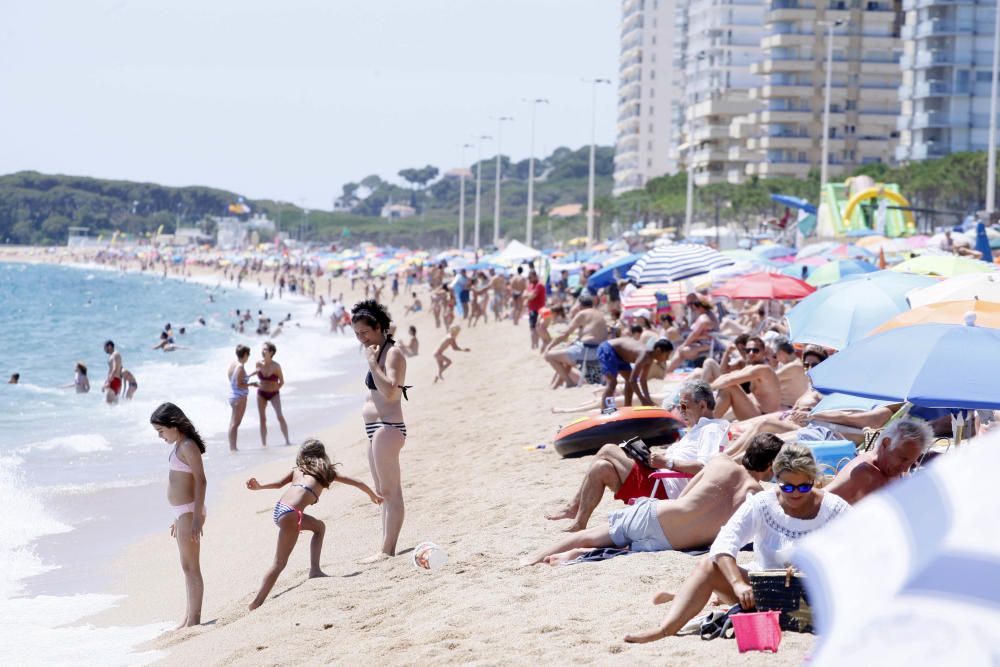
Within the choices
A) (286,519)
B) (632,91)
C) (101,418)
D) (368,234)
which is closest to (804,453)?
(286,519)

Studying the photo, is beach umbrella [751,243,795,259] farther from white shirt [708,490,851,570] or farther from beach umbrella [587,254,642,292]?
white shirt [708,490,851,570]

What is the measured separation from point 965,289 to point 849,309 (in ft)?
4.94

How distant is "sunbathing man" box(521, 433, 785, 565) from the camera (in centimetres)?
635

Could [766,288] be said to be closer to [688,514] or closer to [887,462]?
[688,514]

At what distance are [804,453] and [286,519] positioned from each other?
346cm

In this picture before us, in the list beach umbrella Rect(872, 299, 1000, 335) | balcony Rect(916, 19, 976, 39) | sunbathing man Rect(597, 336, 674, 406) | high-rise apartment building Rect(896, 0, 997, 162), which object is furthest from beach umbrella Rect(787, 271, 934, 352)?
balcony Rect(916, 19, 976, 39)

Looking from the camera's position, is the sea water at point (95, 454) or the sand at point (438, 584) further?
the sea water at point (95, 454)

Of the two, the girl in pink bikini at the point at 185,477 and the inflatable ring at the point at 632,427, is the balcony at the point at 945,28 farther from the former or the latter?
the girl in pink bikini at the point at 185,477

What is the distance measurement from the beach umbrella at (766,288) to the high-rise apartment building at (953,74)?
5680 cm

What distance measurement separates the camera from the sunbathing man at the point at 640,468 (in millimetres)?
7598

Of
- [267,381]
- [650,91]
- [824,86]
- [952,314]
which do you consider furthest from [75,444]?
[650,91]

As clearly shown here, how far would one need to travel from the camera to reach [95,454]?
52.3 ft

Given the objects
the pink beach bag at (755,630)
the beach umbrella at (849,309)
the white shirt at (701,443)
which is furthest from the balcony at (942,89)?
the pink beach bag at (755,630)

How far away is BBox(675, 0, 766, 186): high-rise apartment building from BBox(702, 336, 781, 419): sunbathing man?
255 ft
